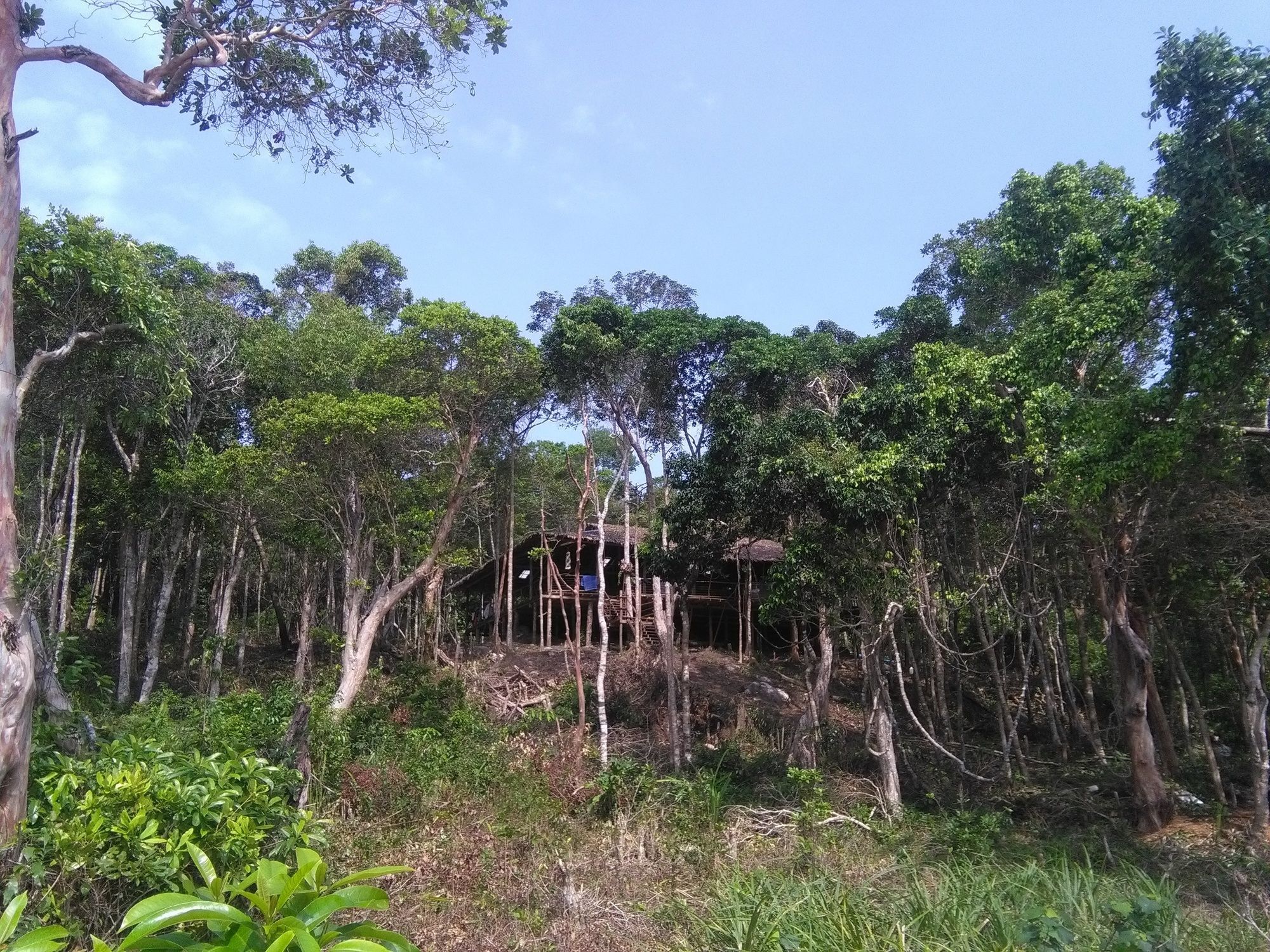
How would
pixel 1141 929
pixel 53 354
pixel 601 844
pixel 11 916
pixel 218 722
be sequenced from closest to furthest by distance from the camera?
pixel 11 916
pixel 1141 929
pixel 601 844
pixel 53 354
pixel 218 722

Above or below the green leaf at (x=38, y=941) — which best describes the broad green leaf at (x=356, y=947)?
below

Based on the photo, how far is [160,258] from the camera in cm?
1526

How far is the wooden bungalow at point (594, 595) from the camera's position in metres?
18.0

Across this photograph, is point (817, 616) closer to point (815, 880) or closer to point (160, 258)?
point (815, 880)

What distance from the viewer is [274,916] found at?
352 cm

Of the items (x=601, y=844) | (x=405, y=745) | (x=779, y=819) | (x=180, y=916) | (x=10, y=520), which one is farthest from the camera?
(x=405, y=745)

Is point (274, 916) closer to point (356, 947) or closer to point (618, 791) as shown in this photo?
point (356, 947)

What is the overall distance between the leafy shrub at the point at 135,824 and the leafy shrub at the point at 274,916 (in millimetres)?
1054

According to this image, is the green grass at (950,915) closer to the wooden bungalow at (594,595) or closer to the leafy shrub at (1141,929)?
the leafy shrub at (1141,929)

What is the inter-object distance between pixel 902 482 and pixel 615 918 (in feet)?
19.1

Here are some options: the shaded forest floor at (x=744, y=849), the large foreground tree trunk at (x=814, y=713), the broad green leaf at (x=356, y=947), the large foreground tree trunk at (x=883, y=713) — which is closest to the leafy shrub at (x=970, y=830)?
the shaded forest floor at (x=744, y=849)

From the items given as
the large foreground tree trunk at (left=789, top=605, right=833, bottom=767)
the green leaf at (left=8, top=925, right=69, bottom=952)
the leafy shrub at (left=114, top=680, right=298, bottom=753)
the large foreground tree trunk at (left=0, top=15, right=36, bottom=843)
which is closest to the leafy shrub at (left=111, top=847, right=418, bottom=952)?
the green leaf at (left=8, top=925, right=69, bottom=952)

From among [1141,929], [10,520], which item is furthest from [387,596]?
[1141,929]

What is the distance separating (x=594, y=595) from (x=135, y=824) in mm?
14605
